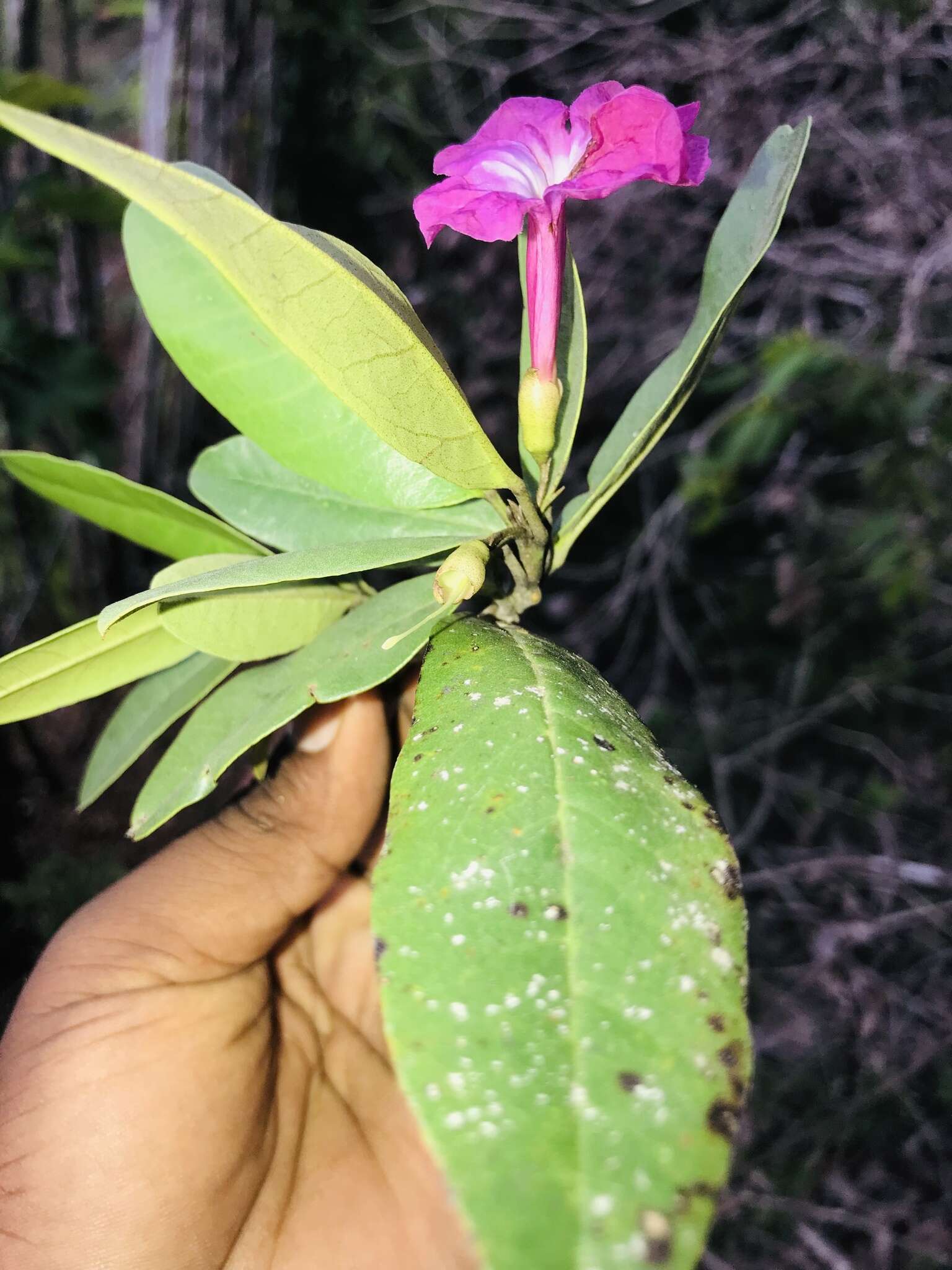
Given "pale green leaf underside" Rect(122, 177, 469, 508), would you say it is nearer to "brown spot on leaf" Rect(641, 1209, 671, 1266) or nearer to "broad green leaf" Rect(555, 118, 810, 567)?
"broad green leaf" Rect(555, 118, 810, 567)

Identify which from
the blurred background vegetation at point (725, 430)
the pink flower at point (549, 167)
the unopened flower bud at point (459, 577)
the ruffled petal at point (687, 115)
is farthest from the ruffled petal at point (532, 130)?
the blurred background vegetation at point (725, 430)

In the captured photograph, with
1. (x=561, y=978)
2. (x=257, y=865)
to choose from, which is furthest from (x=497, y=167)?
(x=257, y=865)

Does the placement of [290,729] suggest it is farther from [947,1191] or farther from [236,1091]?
[947,1191]

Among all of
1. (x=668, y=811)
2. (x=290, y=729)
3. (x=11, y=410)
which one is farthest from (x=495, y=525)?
(x=11, y=410)

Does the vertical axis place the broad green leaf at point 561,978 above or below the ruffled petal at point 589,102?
below

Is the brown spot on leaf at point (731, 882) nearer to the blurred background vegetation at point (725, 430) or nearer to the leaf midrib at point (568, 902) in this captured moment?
the leaf midrib at point (568, 902)

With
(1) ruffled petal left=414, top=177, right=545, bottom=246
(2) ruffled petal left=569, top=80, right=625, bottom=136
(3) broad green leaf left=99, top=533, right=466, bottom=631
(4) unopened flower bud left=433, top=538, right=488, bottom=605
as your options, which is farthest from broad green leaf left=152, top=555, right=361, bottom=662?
(2) ruffled petal left=569, top=80, right=625, bottom=136

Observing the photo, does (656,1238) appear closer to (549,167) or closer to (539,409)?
(539,409)
